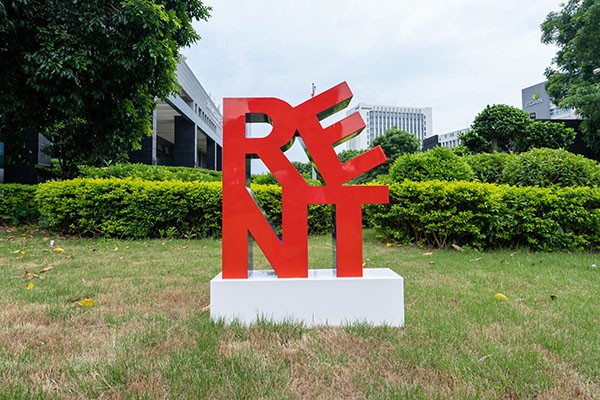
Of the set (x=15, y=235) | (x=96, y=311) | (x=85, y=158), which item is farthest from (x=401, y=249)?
(x=85, y=158)

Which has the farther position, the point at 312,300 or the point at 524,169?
the point at 524,169

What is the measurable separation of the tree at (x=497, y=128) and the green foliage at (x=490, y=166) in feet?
50.0

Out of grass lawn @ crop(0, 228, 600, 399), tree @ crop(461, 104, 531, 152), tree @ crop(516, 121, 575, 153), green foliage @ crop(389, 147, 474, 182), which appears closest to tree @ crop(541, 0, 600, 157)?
tree @ crop(516, 121, 575, 153)

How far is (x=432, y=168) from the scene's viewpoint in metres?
6.57

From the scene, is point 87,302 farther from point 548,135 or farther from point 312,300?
point 548,135

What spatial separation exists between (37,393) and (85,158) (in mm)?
9795

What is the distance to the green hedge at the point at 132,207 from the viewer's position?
682 cm

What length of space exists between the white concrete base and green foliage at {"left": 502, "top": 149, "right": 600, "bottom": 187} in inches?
225

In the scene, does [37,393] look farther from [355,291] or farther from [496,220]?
[496,220]

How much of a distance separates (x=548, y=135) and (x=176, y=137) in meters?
24.2

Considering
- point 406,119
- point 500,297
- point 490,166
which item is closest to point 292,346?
point 500,297

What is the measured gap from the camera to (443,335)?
209 cm

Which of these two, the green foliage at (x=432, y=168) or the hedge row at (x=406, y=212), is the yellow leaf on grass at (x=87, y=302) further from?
the green foliage at (x=432, y=168)

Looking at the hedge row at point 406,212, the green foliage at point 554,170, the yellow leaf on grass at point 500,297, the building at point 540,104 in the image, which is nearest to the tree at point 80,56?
the hedge row at point 406,212
